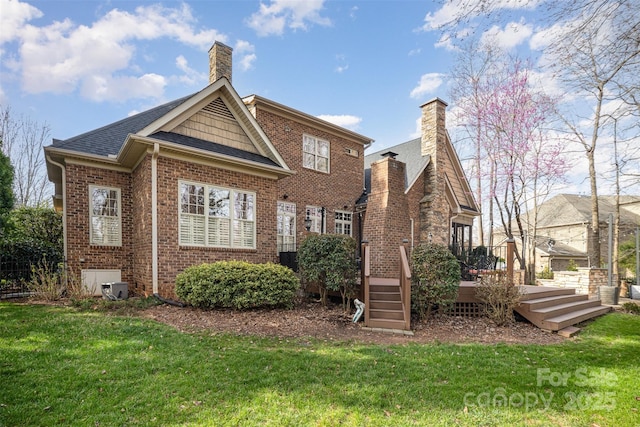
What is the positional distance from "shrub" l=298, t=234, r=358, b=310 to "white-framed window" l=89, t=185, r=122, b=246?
5628mm

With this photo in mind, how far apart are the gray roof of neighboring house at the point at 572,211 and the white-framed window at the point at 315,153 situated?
19.6m

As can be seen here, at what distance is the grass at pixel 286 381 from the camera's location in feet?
10.2

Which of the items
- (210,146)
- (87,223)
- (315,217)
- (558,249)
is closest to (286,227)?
(315,217)

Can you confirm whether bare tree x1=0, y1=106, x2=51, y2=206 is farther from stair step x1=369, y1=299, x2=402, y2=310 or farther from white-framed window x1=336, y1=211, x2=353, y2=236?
stair step x1=369, y1=299, x2=402, y2=310

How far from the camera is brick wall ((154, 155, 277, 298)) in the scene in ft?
26.1

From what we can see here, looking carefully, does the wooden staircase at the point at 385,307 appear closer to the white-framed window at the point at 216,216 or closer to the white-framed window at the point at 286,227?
the white-framed window at the point at 216,216

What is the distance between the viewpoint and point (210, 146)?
9258 millimetres

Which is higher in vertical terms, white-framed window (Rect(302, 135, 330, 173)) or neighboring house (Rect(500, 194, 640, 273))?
white-framed window (Rect(302, 135, 330, 173))

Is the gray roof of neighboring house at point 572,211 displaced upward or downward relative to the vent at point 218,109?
downward

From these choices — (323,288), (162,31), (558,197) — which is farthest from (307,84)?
(558,197)

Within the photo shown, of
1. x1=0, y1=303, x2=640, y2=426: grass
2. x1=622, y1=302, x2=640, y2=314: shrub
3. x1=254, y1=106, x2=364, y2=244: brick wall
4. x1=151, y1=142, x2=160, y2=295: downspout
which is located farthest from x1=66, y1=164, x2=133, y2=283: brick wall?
x1=622, y1=302, x2=640, y2=314: shrub

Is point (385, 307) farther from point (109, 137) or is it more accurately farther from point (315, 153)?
point (109, 137)

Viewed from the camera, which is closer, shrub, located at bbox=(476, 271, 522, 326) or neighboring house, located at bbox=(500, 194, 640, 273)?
shrub, located at bbox=(476, 271, 522, 326)

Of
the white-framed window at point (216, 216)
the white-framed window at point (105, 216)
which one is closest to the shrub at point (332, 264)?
the white-framed window at point (216, 216)
